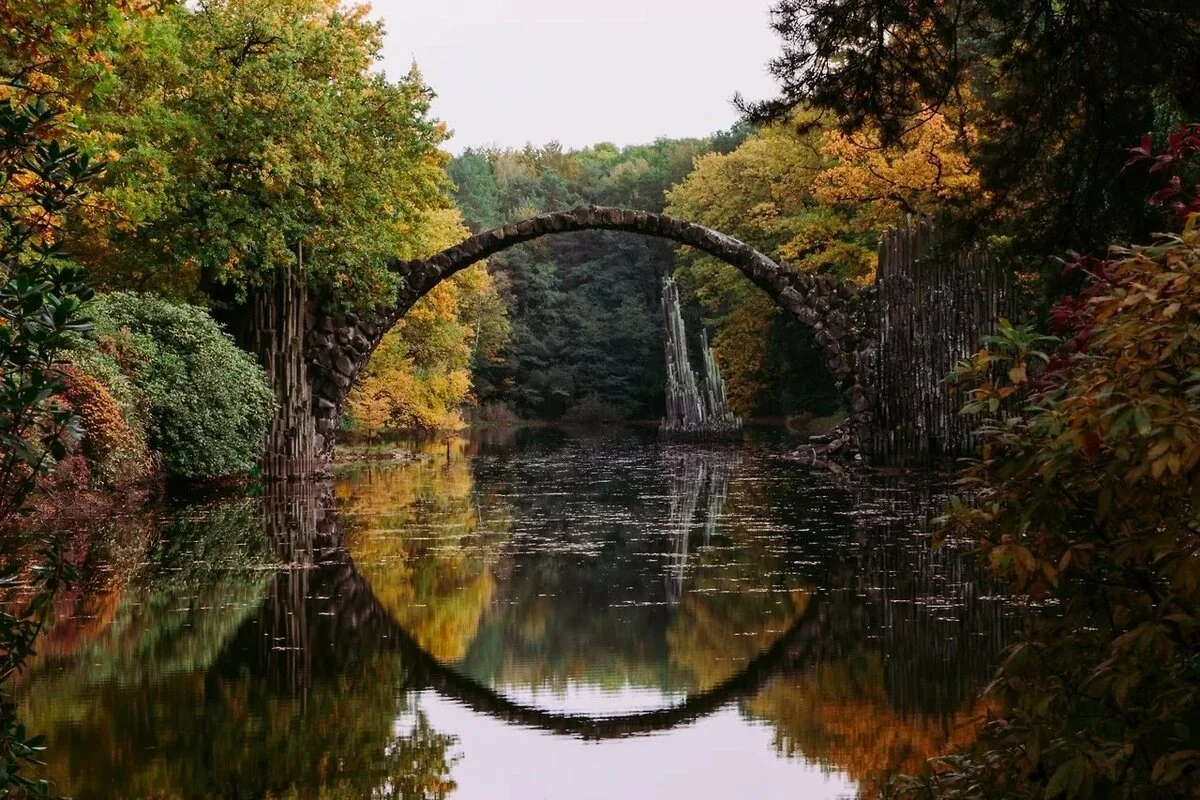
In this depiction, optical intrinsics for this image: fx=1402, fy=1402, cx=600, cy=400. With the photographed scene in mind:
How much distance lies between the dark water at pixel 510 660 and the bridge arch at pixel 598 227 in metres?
7.48

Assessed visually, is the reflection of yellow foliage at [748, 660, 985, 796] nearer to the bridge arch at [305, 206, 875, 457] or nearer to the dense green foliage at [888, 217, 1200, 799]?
the dense green foliage at [888, 217, 1200, 799]

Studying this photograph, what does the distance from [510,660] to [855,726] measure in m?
2.21

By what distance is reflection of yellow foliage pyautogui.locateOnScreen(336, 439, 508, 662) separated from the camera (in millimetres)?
8219

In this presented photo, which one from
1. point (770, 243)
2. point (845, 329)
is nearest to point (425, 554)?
point (845, 329)

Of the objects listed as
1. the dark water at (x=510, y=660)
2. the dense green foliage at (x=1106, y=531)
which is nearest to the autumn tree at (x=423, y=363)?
the dark water at (x=510, y=660)

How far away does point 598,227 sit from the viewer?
23.2m

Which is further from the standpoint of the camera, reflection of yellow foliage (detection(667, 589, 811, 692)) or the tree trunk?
the tree trunk

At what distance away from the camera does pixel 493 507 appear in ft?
53.5

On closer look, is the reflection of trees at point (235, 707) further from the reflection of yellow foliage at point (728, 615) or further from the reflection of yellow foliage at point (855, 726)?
the reflection of yellow foliage at point (728, 615)

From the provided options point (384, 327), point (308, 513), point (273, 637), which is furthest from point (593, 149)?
point (273, 637)

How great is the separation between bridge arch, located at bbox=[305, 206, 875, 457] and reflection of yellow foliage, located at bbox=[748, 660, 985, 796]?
15.5 m

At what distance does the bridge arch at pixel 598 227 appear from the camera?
2102 centimetres

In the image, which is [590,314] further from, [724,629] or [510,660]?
[510,660]

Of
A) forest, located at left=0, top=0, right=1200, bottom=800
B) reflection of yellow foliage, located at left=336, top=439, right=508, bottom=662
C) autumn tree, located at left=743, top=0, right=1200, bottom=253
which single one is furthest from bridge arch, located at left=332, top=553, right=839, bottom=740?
autumn tree, located at left=743, top=0, right=1200, bottom=253
